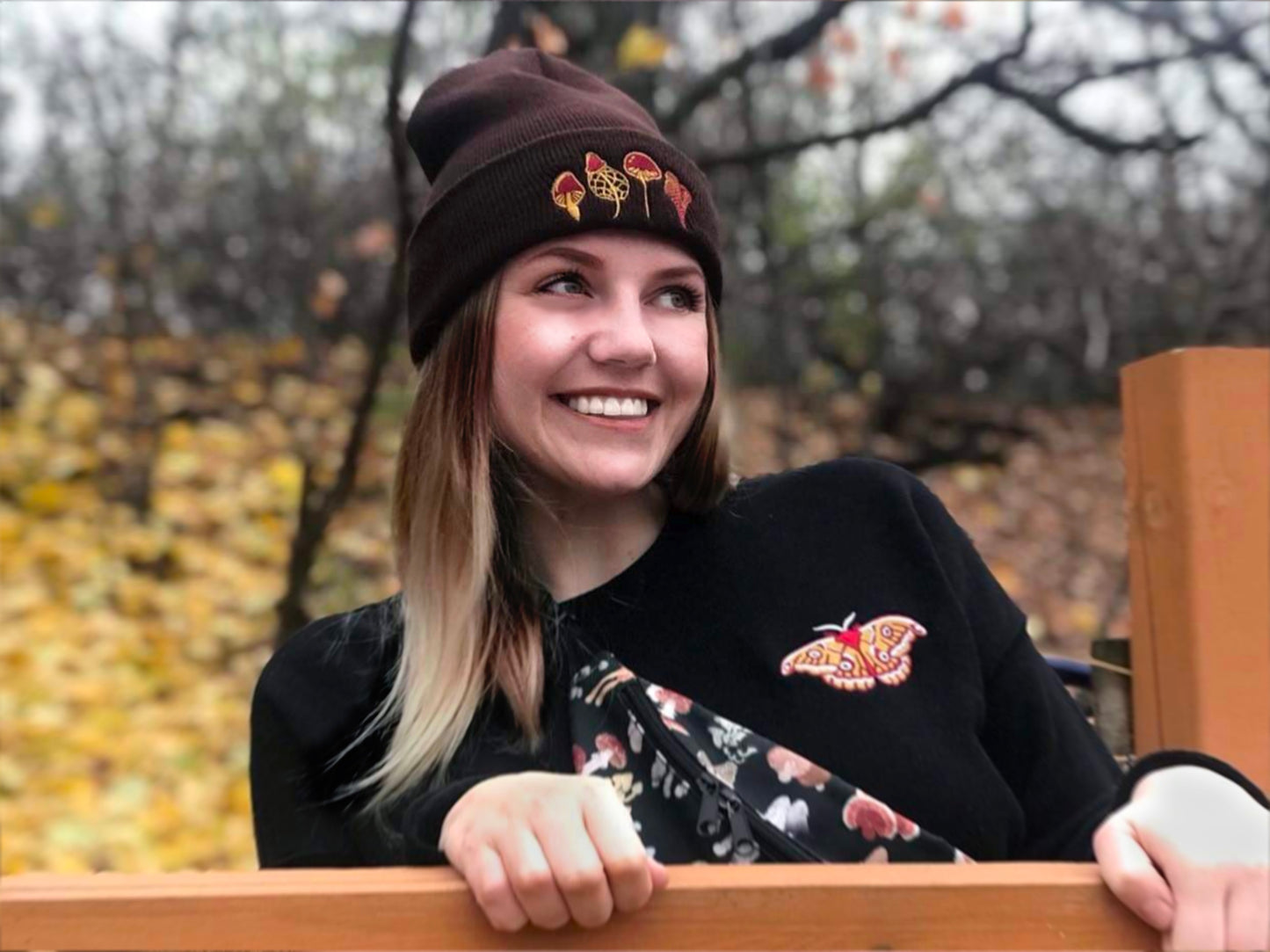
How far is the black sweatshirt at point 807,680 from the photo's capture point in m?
1.54

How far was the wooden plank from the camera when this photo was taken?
100 cm

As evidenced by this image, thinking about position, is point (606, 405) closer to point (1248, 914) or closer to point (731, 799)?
point (731, 799)

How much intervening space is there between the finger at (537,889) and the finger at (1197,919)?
478mm

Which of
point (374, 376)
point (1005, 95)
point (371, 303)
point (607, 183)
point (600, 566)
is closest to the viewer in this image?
point (607, 183)

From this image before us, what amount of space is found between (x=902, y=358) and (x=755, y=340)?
91 cm

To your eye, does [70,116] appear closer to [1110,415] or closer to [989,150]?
[989,150]

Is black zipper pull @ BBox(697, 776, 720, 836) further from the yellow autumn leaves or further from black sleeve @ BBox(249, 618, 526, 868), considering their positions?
the yellow autumn leaves

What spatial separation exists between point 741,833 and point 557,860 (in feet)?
1.48

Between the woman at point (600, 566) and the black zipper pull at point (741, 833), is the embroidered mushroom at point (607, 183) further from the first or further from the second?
the black zipper pull at point (741, 833)

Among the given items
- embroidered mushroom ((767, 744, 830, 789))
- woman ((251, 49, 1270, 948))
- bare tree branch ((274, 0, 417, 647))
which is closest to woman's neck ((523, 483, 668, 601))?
woman ((251, 49, 1270, 948))

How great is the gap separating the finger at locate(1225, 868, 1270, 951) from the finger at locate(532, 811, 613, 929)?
1.62 ft

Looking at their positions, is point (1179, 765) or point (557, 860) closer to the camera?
point (557, 860)

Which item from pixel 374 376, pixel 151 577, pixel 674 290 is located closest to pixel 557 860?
pixel 674 290

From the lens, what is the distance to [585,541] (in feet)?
5.92
